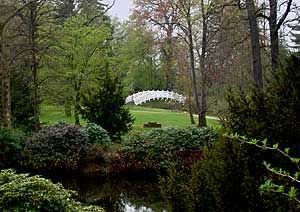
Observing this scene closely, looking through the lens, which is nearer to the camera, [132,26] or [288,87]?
[288,87]

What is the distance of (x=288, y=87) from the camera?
4.01 metres

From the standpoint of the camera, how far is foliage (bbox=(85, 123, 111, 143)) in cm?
1443

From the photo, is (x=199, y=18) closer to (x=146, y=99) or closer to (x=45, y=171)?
(x=45, y=171)

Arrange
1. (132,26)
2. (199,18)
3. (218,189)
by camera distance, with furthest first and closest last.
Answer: (132,26) → (199,18) → (218,189)

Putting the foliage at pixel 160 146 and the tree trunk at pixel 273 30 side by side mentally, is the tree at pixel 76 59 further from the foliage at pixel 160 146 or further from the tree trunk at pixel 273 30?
the tree trunk at pixel 273 30

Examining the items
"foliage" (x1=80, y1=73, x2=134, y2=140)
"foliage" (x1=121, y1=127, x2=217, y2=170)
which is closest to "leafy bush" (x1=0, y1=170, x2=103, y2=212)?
"foliage" (x1=121, y1=127, x2=217, y2=170)

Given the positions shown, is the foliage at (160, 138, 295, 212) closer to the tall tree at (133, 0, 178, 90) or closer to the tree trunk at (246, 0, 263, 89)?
the tree trunk at (246, 0, 263, 89)

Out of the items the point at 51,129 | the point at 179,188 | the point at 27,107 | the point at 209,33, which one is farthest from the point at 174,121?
the point at 179,188

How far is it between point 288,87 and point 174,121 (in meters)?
20.5

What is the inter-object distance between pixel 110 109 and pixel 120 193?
17.7ft

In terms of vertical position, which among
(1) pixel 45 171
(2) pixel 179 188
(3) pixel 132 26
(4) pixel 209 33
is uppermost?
(3) pixel 132 26

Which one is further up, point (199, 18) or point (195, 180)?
point (199, 18)

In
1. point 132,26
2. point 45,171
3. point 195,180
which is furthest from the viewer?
point 132,26

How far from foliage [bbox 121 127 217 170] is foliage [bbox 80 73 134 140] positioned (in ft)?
6.49
